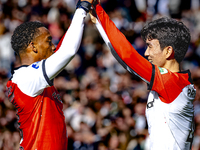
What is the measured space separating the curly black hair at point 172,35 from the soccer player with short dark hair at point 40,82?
0.71m

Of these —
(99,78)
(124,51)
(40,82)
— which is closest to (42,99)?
(40,82)

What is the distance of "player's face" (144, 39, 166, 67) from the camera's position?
267cm

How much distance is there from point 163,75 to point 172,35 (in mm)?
430

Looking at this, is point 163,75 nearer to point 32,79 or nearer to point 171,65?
point 171,65

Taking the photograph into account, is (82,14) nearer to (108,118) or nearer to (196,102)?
(108,118)

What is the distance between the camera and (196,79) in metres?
6.41

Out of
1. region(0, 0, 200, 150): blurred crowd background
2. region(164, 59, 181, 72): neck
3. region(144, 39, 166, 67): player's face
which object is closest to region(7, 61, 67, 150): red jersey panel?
region(144, 39, 166, 67): player's face

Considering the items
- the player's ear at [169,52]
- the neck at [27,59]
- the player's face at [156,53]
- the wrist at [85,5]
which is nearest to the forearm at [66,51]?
the wrist at [85,5]

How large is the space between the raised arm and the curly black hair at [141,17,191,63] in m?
0.35

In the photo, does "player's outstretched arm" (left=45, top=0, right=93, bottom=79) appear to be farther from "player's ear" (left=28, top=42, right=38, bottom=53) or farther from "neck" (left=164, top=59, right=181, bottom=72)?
"neck" (left=164, top=59, right=181, bottom=72)

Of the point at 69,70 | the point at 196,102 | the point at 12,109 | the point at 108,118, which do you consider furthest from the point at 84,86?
the point at 196,102

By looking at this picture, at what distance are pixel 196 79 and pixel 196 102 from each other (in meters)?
0.59

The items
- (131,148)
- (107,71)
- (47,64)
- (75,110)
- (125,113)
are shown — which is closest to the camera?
(47,64)

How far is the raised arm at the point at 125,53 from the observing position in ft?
7.95
